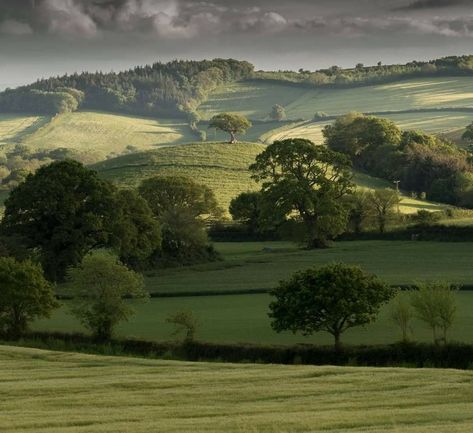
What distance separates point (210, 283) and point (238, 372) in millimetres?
42746

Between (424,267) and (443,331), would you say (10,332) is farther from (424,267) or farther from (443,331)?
(424,267)

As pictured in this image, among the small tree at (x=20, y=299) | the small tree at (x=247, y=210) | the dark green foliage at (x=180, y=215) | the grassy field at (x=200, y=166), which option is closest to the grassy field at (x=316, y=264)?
the dark green foliage at (x=180, y=215)

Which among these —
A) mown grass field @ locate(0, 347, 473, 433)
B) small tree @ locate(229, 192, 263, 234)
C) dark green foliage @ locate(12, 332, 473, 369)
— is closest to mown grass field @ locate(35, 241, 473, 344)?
dark green foliage @ locate(12, 332, 473, 369)

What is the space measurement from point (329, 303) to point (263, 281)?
29.7 m

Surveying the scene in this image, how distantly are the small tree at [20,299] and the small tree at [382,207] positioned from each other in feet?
205

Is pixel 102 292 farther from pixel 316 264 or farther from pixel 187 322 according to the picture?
pixel 316 264

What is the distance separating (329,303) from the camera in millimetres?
49750

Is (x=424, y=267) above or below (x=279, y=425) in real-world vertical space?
below

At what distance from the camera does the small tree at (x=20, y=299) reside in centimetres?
5812

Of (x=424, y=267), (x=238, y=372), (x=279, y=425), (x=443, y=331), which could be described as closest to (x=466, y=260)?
(x=424, y=267)

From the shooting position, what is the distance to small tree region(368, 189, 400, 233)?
116m

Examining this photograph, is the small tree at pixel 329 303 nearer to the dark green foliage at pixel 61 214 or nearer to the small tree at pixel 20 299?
the small tree at pixel 20 299

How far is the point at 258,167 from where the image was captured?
112 metres

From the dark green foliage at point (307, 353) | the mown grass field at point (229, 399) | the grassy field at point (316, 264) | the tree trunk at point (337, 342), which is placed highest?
the mown grass field at point (229, 399)
